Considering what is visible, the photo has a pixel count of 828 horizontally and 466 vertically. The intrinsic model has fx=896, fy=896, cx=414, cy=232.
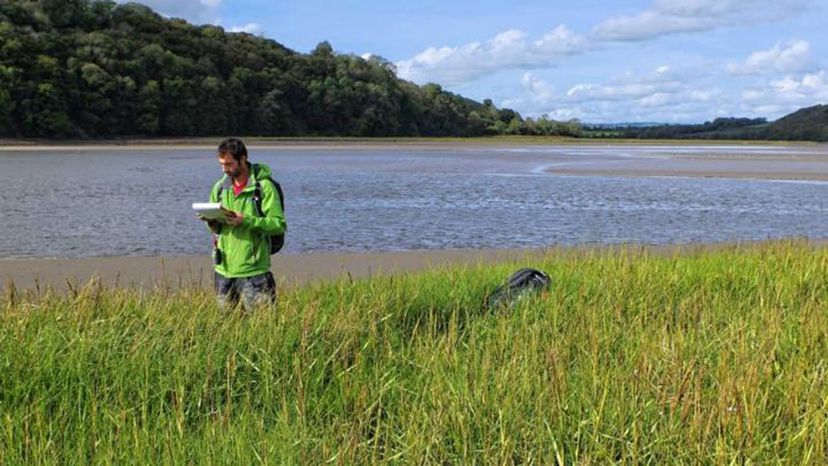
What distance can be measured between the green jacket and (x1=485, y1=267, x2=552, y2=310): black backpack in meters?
1.83

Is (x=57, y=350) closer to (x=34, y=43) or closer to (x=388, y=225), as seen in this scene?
(x=388, y=225)

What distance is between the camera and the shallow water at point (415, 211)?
15.1 meters

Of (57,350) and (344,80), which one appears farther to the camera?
(344,80)

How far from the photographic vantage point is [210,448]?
3850mm

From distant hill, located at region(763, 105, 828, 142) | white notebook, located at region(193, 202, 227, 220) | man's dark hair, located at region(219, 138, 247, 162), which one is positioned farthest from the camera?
distant hill, located at region(763, 105, 828, 142)

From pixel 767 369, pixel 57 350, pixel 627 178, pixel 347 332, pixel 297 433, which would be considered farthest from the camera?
pixel 627 178

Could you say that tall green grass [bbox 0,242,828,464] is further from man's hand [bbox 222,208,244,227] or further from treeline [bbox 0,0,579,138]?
treeline [bbox 0,0,579,138]

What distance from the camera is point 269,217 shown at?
6.03 metres

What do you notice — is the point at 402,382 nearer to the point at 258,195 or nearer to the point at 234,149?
the point at 258,195

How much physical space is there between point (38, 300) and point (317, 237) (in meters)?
9.07

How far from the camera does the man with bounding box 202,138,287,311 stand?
19.7 feet

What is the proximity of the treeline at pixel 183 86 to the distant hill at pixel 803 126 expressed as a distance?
82.3 ft

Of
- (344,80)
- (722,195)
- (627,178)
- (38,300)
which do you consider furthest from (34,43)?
(38,300)

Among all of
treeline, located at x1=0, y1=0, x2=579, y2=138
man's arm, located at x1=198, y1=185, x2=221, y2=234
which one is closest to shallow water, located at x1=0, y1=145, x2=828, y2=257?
man's arm, located at x1=198, y1=185, x2=221, y2=234
